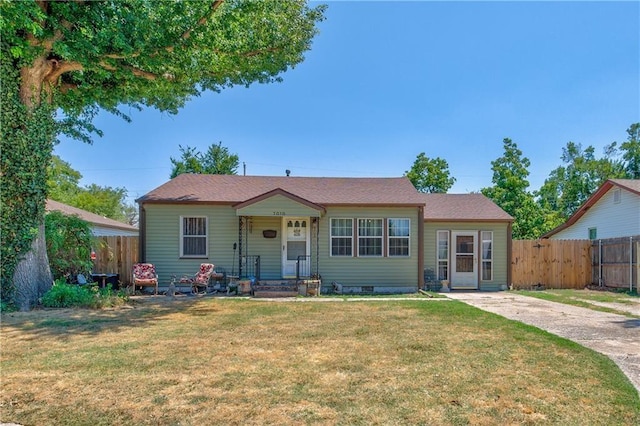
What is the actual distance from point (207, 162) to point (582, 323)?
81.3 ft

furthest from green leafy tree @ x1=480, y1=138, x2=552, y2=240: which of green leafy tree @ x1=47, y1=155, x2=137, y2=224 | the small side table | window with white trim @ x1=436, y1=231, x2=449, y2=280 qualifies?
green leafy tree @ x1=47, y1=155, x2=137, y2=224

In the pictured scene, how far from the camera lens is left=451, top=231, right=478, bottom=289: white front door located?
13891 mm

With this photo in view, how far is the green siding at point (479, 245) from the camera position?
45.3 feet

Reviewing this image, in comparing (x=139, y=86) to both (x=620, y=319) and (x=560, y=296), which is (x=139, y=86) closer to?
(x=620, y=319)

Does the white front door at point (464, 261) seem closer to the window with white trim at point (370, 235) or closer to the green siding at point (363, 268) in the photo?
the green siding at point (363, 268)

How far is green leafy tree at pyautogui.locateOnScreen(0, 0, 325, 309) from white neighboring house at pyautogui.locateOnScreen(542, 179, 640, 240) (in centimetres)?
1490

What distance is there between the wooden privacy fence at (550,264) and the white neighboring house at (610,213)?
Result: 1.68 m

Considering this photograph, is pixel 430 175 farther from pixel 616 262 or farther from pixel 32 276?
pixel 32 276

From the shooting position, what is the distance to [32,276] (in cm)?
894

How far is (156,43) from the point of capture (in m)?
9.08

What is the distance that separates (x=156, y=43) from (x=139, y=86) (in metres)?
2.41

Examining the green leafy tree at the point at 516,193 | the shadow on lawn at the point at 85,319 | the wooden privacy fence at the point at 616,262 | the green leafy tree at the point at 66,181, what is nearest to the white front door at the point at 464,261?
the wooden privacy fence at the point at 616,262

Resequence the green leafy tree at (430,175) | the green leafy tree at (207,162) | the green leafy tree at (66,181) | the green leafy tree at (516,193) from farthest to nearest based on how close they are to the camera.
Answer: the green leafy tree at (66,181), the green leafy tree at (430,175), the green leafy tree at (207,162), the green leafy tree at (516,193)

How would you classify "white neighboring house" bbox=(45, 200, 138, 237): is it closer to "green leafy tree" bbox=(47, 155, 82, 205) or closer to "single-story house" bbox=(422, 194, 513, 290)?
"green leafy tree" bbox=(47, 155, 82, 205)
